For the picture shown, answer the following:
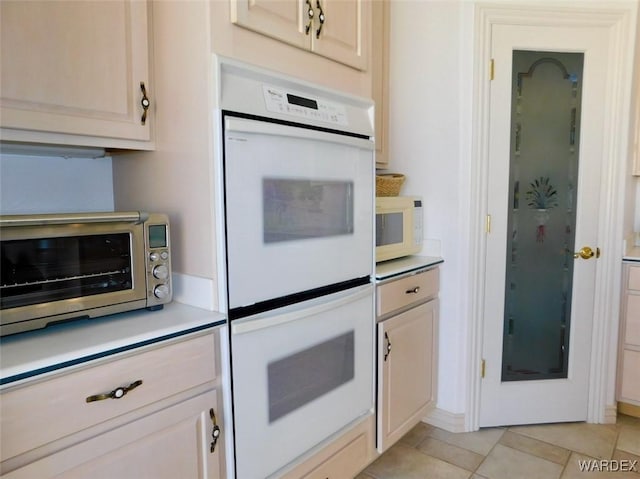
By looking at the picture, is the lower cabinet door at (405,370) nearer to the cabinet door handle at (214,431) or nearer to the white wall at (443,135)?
the white wall at (443,135)

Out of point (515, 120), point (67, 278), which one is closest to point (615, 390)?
point (515, 120)

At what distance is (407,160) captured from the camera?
240 centimetres

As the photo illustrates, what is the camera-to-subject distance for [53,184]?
152 centimetres

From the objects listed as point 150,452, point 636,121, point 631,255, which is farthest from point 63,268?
point 636,121

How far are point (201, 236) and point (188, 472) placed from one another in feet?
2.13

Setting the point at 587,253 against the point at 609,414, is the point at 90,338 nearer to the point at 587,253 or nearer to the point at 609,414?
the point at 587,253

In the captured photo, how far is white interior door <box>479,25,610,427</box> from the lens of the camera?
217 centimetres

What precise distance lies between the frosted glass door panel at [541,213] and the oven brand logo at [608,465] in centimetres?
44

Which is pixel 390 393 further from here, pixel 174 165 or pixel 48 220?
pixel 48 220

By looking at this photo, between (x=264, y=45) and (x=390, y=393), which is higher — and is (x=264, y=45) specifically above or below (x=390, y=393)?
above

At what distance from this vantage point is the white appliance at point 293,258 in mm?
1272

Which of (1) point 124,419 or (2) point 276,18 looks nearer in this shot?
(1) point 124,419

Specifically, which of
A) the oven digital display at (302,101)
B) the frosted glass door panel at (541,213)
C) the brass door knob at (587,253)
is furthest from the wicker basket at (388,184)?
the brass door knob at (587,253)

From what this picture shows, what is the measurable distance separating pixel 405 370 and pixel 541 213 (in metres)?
1.07
